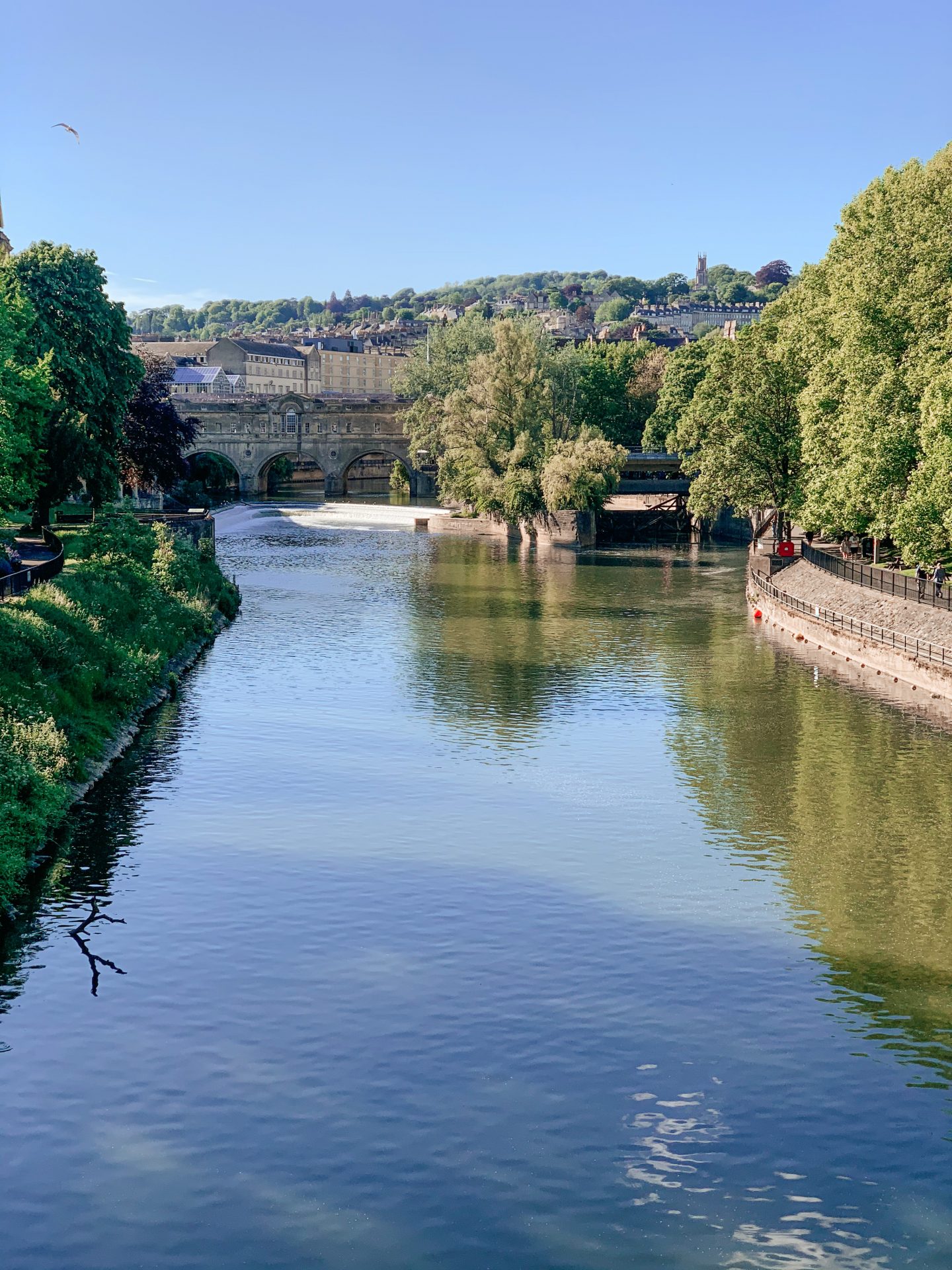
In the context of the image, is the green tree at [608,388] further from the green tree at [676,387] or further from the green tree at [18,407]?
the green tree at [18,407]

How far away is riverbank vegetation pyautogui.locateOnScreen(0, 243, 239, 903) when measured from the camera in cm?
3847

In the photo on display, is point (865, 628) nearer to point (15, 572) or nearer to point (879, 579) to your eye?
point (879, 579)

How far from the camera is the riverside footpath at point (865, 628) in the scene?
55688mm

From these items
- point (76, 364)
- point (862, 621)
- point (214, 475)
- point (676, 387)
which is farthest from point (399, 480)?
point (862, 621)

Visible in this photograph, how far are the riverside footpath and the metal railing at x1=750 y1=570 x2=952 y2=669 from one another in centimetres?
4

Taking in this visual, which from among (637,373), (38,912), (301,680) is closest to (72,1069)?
(38,912)

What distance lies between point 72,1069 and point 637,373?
141 meters

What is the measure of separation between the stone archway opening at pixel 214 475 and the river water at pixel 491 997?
106888 millimetres

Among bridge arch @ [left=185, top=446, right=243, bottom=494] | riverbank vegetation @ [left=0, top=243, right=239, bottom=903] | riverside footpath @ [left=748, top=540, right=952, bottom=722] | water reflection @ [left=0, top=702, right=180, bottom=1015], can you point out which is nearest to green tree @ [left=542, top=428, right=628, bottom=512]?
riverbank vegetation @ [left=0, top=243, right=239, bottom=903]

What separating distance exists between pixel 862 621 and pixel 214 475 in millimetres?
110954

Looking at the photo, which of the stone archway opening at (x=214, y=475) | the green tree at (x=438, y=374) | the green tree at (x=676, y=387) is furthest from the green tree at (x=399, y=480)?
the green tree at (x=676, y=387)

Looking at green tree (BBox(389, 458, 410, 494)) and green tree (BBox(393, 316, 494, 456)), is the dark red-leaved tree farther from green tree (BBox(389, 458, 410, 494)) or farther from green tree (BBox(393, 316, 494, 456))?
green tree (BBox(389, 458, 410, 494))

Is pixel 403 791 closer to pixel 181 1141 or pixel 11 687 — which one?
pixel 11 687

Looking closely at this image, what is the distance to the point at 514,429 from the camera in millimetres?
118250
